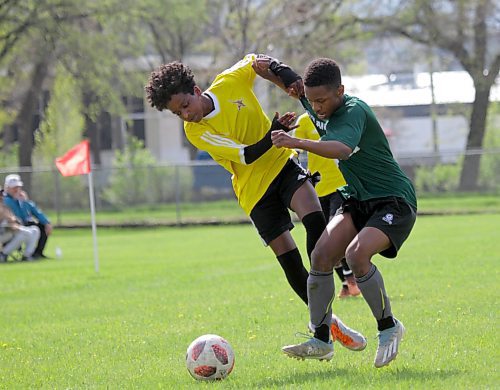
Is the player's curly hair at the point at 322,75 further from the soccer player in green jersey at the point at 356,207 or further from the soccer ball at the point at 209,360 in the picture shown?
the soccer ball at the point at 209,360

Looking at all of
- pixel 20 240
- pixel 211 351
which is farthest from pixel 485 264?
pixel 20 240

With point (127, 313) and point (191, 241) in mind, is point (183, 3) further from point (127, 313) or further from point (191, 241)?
point (127, 313)

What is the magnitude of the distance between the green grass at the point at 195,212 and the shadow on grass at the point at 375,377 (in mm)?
23842

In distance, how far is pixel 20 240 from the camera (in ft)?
67.7

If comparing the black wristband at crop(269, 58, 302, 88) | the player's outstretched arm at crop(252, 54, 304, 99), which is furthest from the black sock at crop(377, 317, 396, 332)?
the black wristband at crop(269, 58, 302, 88)

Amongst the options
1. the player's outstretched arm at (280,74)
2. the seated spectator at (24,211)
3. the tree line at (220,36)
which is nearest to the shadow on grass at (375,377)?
the player's outstretched arm at (280,74)

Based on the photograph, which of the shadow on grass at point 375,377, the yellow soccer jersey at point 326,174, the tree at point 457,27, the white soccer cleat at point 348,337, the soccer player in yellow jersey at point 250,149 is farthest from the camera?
the tree at point 457,27

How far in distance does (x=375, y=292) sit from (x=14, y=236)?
50.1 ft

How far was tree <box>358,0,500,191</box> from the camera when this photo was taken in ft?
117

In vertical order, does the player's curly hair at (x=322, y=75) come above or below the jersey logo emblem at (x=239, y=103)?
above

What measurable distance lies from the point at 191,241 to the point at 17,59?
14.7 m

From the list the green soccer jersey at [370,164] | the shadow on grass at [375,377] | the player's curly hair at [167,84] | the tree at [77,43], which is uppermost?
the tree at [77,43]

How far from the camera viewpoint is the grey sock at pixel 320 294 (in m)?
6.68

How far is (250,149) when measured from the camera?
23.4ft
